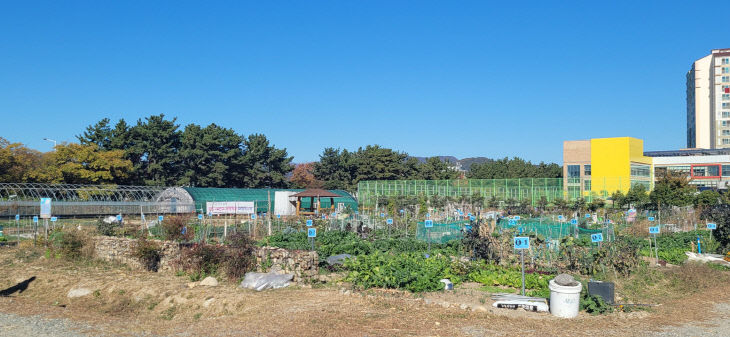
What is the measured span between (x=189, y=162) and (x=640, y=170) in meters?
44.5

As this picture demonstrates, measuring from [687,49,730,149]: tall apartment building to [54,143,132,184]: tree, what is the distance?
9861 cm

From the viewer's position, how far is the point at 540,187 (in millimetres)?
51719

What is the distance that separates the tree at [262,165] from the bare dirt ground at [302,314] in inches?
1800

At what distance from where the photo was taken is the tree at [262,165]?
61062 mm

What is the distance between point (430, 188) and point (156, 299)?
4461 cm

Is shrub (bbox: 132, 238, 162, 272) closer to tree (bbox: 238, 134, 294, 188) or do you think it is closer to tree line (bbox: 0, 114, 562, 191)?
tree line (bbox: 0, 114, 562, 191)

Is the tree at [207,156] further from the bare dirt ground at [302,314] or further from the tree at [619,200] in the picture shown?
the bare dirt ground at [302,314]

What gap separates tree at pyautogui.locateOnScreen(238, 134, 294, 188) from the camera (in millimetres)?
61062

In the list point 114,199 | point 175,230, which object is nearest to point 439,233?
point 175,230

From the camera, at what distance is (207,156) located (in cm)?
5644

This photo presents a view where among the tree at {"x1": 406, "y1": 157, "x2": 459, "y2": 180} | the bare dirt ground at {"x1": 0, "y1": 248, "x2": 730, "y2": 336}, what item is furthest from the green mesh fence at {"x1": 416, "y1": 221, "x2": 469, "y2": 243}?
the tree at {"x1": 406, "y1": 157, "x2": 459, "y2": 180}

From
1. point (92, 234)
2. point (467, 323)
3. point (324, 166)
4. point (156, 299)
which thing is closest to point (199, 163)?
point (324, 166)

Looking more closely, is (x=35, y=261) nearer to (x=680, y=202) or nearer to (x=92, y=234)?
(x=92, y=234)

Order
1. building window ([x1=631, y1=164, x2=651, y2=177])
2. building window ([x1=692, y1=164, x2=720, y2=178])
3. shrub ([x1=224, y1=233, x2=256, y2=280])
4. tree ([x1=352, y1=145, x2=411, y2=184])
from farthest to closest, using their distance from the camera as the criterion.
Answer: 1. building window ([x1=692, y1=164, x2=720, y2=178])
2. tree ([x1=352, y1=145, x2=411, y2=184])
3. building window ([x1=631, y1=164, x2=651, y2=177])
4. shrub ([x1=224, y1=233, x2=256, y2=280])
